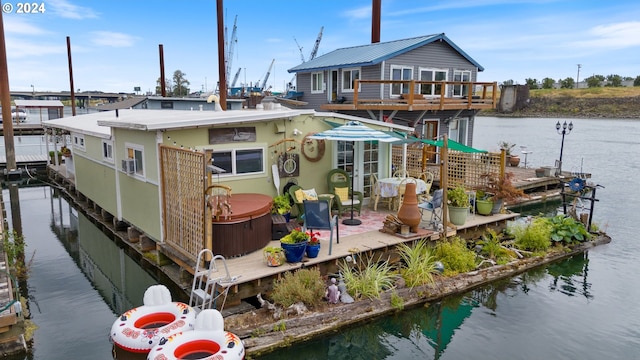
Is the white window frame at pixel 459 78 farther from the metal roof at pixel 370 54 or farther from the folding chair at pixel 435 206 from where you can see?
the folding chair at pixel 435 206

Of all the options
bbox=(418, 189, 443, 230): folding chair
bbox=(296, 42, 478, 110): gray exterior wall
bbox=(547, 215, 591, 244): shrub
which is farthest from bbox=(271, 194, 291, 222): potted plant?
bbox=(296, 42, 478, 110): gray exterior wall

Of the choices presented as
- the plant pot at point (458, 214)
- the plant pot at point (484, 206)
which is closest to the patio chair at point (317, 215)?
the plant pot at point (458, 214)

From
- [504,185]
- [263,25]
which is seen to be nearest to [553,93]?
[263,25]

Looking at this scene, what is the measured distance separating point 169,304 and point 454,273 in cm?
533

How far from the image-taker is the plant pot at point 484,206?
1109 cm

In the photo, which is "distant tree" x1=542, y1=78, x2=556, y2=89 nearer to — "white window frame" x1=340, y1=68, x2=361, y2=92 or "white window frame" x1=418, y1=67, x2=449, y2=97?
"white window frame" x1=418, y1=67, x2=449, y2=97

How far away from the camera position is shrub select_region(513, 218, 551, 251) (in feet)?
34.2

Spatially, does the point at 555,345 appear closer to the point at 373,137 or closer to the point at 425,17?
the point at 373,137

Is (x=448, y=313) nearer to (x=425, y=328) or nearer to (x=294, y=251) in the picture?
(x=425, y=328)

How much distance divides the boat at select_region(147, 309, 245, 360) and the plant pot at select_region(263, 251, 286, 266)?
1718 mm

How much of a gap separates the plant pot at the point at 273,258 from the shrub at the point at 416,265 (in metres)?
2.36

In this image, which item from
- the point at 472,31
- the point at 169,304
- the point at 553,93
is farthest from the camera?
the point at 553,93

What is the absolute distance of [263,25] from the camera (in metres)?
52.1

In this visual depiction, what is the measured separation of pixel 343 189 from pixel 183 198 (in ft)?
13.9
